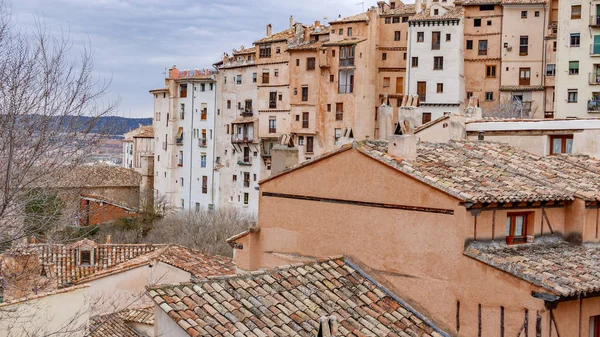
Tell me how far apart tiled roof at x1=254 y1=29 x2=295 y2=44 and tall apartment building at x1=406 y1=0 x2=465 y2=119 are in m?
11.7

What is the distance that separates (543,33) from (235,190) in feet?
95.1

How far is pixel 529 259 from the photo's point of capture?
12.0 metres

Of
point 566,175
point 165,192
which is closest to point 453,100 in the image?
point 165,192

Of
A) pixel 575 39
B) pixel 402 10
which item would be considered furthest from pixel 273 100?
pixel 575 39

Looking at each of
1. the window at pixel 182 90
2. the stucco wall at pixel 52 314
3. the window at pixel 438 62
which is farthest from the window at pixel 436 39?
the stucco wall at pixel 52 314

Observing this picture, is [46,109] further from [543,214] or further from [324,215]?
[543,214]

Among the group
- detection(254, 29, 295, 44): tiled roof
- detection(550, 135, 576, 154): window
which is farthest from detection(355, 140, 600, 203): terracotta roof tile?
detection(254, 29, 295, 44): tiled roof

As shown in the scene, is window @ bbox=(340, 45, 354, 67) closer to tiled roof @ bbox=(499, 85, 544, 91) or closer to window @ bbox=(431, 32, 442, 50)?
window @ bbox=(431, 32, 442, 50)

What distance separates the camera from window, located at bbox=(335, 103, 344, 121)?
62531 mm

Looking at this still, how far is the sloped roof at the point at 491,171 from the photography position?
12336 mm

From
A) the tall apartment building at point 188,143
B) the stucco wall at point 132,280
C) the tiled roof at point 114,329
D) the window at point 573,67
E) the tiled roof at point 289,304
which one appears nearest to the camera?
the tiled roof at point 289,304

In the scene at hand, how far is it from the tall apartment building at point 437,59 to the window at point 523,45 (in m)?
4.79

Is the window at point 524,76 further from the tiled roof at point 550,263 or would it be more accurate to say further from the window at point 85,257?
the tiled roof at point 550,263

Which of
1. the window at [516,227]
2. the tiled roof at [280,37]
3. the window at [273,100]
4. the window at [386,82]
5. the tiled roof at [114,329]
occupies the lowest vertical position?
the tiled roof at [114,329]
